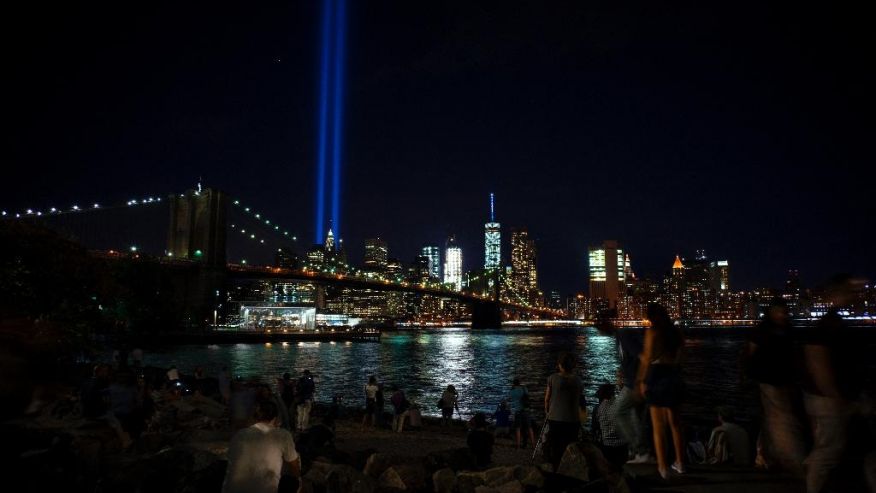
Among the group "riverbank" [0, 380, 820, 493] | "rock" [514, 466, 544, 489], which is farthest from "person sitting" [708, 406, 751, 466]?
"rock" [514, 466, 544, 489]

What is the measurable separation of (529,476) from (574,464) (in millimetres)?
444

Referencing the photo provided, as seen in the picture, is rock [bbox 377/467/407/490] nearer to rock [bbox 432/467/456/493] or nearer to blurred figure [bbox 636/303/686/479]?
rock [bbox 432/467/456/493]

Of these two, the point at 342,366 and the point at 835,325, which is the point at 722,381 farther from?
the point at 835,325

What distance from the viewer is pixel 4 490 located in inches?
91.1

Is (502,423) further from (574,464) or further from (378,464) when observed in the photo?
(574,464)

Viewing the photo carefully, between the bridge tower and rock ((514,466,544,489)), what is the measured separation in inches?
2880

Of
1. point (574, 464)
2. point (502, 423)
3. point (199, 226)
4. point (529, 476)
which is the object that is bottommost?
point (502, 423)

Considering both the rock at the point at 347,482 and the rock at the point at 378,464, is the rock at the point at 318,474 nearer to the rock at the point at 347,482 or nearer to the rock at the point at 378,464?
the rock at the point at 347,482

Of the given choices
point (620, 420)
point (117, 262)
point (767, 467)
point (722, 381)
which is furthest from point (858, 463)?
point (117, 262)

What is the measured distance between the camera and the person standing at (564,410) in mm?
5895

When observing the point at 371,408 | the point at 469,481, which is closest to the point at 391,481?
the point at 469,481

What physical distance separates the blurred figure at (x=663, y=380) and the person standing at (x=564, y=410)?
34.0 inches

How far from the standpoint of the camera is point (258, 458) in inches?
151

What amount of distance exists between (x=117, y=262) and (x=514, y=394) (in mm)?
47458
